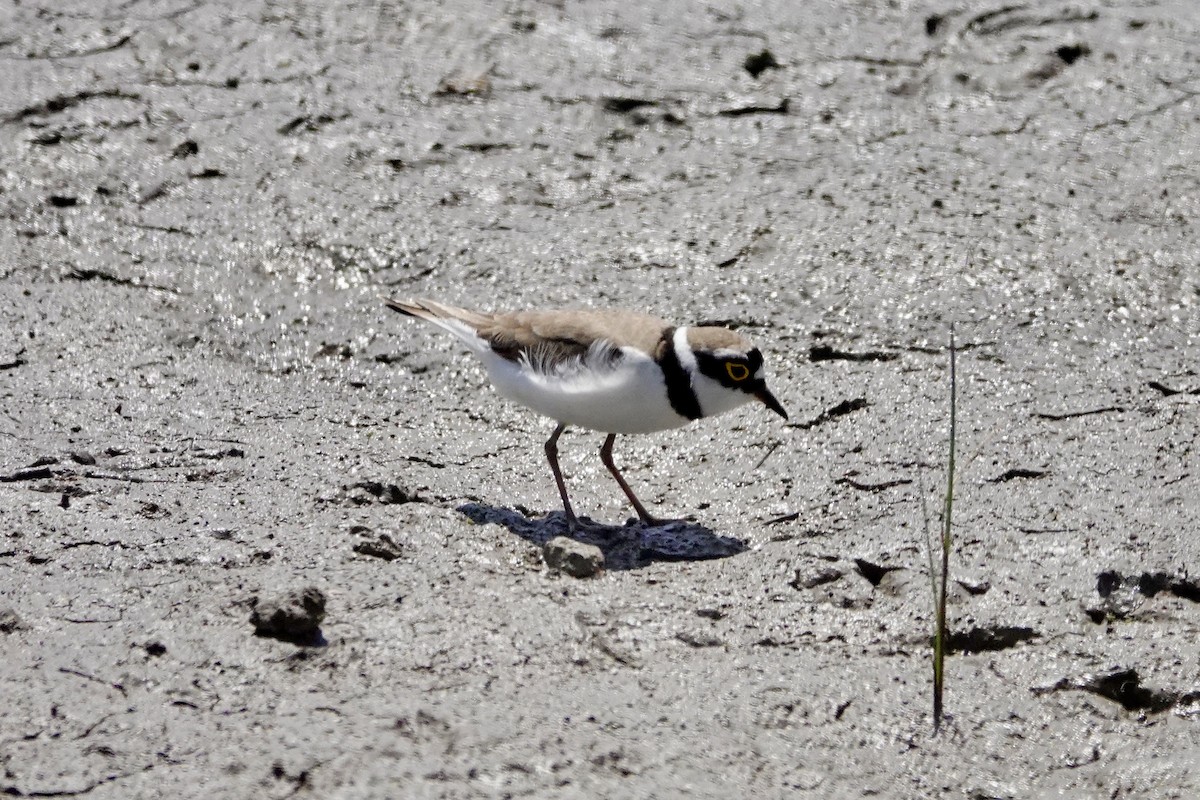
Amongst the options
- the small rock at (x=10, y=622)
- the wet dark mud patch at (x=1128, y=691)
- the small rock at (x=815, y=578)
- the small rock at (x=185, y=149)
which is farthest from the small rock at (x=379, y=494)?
the small rock at (x=185, y=149)

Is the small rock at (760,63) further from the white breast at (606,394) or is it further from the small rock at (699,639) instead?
the small rock at (699,639)

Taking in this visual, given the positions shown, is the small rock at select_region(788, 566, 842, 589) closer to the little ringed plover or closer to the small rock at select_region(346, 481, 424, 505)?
the little ringed plover

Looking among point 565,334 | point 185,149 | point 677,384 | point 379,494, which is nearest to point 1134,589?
point 677,384

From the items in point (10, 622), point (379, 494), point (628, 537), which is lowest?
point (628, 537)

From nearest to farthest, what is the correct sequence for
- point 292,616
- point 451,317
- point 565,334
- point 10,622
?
1. point 292,616
2. point 10,622
3. point 565,334
4. point 451,317

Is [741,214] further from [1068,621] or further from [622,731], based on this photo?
[622,731]

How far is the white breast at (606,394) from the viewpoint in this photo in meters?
5.26

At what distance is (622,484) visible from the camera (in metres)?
5.52

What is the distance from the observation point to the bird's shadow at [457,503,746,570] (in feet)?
16.8

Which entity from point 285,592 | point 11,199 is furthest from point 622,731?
point 11,199

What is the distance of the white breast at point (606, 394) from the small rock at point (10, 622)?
82.1 inches

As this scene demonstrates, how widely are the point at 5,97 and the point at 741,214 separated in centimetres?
439

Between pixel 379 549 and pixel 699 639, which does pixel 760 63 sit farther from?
pixel 699 639

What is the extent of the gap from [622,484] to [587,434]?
76 centimetres
